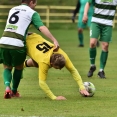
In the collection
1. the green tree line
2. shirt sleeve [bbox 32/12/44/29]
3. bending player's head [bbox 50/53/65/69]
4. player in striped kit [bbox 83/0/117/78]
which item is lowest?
the green tree line

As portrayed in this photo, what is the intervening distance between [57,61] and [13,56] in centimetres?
87

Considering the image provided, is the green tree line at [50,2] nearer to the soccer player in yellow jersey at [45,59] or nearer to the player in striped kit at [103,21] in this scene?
the player in striped kit at [103,21]

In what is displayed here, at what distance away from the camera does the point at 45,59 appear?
9.04 m

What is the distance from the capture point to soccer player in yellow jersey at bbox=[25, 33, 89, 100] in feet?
29.2

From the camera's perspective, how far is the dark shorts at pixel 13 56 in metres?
9.31

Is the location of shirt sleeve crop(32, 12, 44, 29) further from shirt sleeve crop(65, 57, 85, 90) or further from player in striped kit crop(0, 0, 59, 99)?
shirt sleeve crop(65, 57, 85, 90)

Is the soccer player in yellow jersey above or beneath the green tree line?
above

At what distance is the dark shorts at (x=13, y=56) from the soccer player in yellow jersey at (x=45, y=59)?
130 mm

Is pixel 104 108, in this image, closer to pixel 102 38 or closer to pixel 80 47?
pixel 102 38

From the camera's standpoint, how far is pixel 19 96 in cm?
970

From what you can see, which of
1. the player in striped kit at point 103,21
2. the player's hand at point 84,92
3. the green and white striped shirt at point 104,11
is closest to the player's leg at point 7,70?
the player's hand at point 84,92

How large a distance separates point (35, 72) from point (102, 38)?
1950 millimetres

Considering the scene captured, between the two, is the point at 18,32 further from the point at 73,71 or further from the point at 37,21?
the point at 73,71

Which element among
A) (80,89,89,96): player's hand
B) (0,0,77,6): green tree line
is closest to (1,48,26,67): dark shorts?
(80,89,89,96): player's hand
